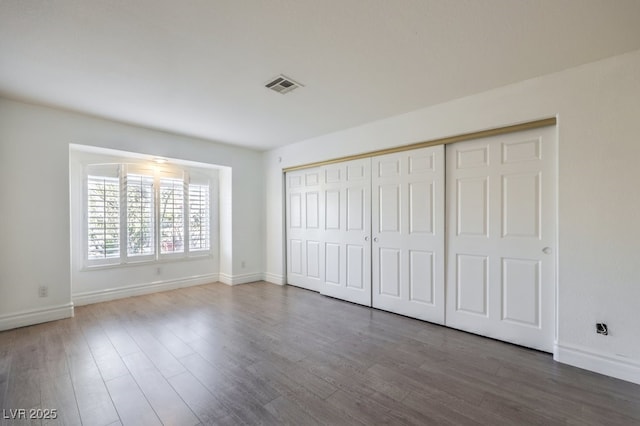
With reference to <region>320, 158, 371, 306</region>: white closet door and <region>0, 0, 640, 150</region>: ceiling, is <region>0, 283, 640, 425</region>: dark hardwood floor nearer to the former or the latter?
<region>320, 158, 371, 306</region>: white closet door

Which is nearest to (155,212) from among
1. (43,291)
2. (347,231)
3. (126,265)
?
(126,265)

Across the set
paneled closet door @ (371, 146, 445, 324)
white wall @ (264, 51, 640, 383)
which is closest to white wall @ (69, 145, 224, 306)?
paneled closet door @ (371, 146, 445, 324)

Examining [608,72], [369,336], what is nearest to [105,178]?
[369,336]

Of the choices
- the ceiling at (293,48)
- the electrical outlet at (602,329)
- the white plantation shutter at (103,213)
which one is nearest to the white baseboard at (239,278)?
the white plantation shutter at (103,213)

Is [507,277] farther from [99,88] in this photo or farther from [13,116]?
[13,116]

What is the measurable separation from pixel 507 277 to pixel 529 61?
78.0 inches

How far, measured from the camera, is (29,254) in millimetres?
3148

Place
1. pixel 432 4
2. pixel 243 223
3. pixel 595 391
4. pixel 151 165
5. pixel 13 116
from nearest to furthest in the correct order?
pixel 432 4 → pixel 595 391 → pixel 13 116 → pixel 151 165 → pixel 243 223

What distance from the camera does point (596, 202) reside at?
222cm

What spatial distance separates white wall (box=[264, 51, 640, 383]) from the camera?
2092 millimetres

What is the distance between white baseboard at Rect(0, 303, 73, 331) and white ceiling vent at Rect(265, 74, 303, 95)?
3.67 m

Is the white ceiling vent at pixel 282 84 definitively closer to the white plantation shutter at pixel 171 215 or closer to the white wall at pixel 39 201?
the white wall at pixel 39 201

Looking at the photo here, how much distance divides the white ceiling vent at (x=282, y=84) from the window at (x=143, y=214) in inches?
117

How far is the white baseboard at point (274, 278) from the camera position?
5.00 m
